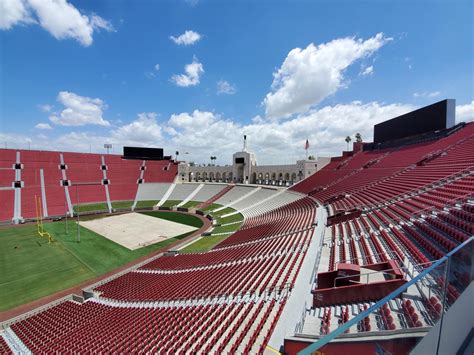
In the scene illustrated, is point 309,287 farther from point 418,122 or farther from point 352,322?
point 418,122

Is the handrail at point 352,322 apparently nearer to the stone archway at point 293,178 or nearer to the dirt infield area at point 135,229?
the dirt infield area at point 135,229

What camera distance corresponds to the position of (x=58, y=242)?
27266 millimetres

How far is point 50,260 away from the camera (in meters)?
22.1

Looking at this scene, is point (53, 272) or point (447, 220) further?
point (53, 272)

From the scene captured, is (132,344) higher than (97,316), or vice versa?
(132,344)

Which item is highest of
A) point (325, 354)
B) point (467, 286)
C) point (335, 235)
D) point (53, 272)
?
point (467, 286)

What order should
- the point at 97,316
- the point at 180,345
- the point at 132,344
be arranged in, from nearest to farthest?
the point at 180,345 → the point at 132,344 → the point at 97,316

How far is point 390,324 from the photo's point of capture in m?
3.56

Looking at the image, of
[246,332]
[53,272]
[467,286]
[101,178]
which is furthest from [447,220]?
[101,178]

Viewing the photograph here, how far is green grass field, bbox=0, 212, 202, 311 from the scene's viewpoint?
17272 millimetres

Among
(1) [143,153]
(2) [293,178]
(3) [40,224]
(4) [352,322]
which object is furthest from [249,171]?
(4) [352,322]

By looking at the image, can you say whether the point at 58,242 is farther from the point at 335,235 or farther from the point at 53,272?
the point at 335,235

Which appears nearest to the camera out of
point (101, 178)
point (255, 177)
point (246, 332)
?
point (246, 332)

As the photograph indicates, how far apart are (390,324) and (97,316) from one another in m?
15.4
